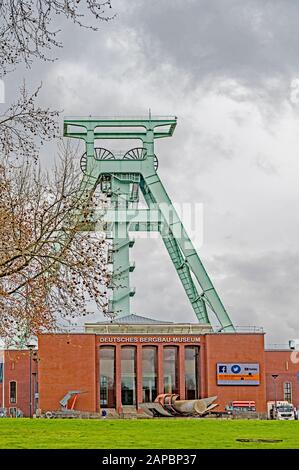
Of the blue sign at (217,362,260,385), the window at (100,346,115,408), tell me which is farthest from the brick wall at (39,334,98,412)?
the blue sign at (217,362,260,385)

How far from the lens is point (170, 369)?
78750 mm

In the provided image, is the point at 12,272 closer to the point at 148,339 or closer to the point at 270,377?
the point at 148,339

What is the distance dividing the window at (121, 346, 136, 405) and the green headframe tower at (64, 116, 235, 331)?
427cm

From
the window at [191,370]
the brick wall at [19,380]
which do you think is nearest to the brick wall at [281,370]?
the window at [191,370]

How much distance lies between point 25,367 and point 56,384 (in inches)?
436

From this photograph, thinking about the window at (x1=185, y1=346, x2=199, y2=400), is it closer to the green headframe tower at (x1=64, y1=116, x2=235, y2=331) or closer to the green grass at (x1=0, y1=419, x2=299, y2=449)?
the green headframe tower at (x1=64, y1=116, x2=235, y2=331)

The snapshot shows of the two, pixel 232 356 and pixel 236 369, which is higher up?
pixel 232 356

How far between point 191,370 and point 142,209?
49.1ft

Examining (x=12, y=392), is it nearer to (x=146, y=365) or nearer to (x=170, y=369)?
(x=146, y=365)

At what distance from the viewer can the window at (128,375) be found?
3078 inches

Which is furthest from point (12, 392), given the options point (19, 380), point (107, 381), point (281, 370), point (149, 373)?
point (281, 370)

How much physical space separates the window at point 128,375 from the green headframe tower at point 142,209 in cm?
427

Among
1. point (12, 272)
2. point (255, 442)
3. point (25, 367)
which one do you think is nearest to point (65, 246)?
point (12, 272)

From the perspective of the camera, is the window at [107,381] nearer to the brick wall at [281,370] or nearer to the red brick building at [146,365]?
the red brick building at [146,365]
